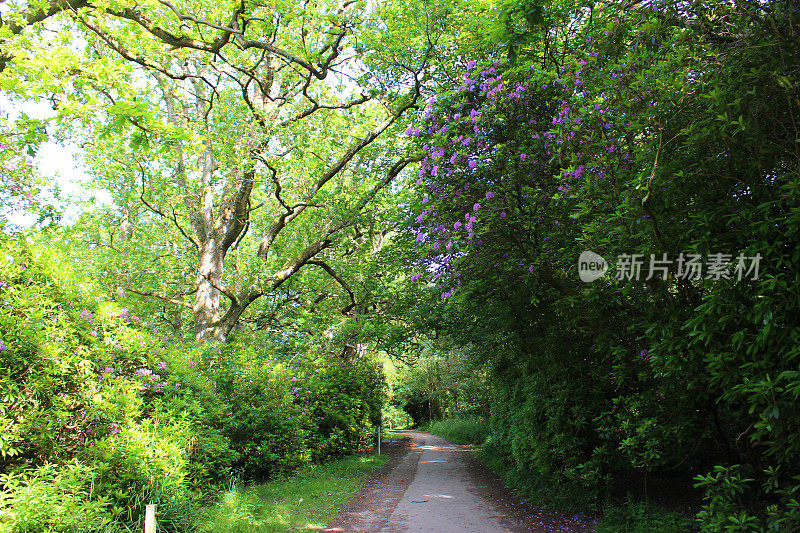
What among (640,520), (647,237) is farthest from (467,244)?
(640,520)

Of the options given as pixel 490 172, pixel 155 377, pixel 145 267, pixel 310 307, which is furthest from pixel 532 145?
pixel 145 267

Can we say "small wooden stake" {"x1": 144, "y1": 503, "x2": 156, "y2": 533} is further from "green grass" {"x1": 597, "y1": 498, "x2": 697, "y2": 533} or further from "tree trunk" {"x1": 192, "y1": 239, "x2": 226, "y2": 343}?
"tree trunk" {"x1": 192, "y1": 239, "x2": 226, "y2": 343}

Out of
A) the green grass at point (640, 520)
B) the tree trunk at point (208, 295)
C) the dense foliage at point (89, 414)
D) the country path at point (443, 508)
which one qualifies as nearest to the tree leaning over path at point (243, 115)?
the tree trunk at point (208, 295)

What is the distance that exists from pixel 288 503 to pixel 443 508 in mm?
2648

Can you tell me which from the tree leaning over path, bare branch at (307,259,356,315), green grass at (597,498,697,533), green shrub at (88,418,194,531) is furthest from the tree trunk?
green grass at (597,498,697,533)

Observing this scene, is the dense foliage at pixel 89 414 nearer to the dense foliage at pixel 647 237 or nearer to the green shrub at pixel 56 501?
the green shrub at pixel 56 501

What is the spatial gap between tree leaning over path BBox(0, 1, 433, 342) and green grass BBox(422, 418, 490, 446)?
29.0 ft

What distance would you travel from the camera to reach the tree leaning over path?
889 centimetres

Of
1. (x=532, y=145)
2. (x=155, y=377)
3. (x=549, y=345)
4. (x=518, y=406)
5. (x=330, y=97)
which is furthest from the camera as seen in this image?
(x=330, y=97)

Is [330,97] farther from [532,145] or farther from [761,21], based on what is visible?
[761,21]

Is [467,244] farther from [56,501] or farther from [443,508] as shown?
[56,501]

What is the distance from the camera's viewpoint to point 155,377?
19.5 feet

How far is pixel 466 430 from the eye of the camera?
2200cm

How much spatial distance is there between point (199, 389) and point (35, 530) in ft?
11.6
